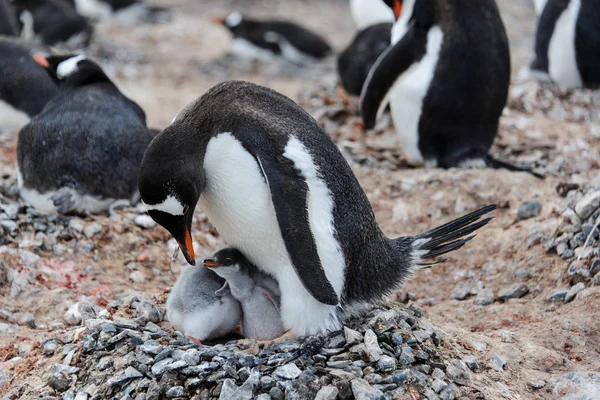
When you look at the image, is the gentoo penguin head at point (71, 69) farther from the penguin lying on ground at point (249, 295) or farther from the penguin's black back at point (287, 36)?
the penguin's black back at point (287, 36)

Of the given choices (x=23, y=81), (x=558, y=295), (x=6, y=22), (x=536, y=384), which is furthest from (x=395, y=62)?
(x=6, y=22)

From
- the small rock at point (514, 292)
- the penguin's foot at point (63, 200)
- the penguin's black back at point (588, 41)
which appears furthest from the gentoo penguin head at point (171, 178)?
the penguin's black back at point (588, 41)

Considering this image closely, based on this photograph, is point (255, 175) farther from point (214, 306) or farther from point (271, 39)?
point (271, 39)

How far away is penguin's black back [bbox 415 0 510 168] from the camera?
18.0 ft

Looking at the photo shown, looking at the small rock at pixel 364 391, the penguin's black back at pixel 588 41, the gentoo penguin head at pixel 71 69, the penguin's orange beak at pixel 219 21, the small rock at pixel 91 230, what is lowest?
the penguin's orange beak at pixel 219 21

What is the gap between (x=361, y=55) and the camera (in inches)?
279

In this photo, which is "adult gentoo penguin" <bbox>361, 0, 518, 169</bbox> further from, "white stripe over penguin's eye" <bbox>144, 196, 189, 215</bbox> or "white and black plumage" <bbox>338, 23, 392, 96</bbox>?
"white stripe over penguin's eye" <bbox>144, 196, 189, 215</bbox>

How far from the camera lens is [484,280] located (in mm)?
4324

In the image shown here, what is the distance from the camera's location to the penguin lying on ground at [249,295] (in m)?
3.25

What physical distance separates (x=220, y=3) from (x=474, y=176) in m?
9.88

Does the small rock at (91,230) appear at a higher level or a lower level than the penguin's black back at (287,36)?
higher

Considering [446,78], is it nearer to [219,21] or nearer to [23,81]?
[23,81]

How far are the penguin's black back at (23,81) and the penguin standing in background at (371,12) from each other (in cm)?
417

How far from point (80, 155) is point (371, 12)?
4.98 metres
